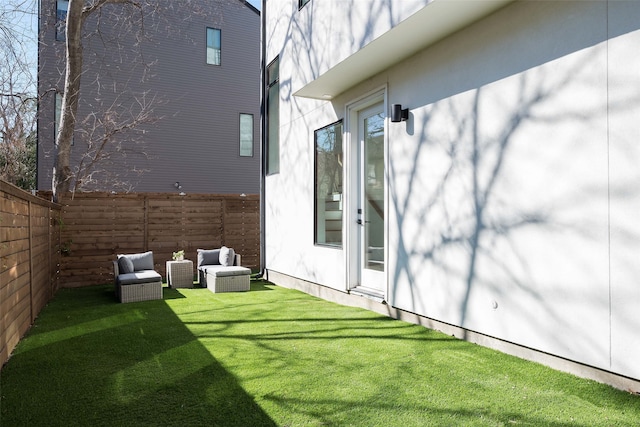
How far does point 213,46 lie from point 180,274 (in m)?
9.61

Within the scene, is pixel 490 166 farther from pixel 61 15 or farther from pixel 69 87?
pixel 61 15

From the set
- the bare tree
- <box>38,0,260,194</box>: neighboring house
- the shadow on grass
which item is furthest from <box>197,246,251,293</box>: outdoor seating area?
<box>38,0,260,194</box>: neighboring house

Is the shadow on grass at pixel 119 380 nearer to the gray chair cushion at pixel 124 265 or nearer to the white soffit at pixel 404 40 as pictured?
the gray chair cushion at pixel 124 265

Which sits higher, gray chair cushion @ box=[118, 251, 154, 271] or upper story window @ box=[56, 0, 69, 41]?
upper story window @ box=[56, 0, 69, 41]

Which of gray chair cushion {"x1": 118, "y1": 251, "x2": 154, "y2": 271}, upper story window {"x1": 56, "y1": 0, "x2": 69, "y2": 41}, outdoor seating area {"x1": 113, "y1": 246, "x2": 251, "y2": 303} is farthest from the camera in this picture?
upper story window {"x1": 56, "y1": 0, "x2": 69, "y2": 41}

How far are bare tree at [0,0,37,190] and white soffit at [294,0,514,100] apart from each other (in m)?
5.64

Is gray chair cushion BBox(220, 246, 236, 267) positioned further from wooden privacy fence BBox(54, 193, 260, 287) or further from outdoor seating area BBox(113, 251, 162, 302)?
wooden privacy fence BBox(54, 193, 260, 287)

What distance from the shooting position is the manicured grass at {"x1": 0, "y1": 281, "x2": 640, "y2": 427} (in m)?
2.82

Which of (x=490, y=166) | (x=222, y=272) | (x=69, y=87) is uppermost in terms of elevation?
(x=69, y=87)

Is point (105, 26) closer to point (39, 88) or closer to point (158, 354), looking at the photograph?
point (39, 88)

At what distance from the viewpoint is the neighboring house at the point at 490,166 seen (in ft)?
10.3

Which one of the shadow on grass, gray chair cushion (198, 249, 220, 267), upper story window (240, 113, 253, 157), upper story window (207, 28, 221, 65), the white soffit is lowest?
the shadow on grass

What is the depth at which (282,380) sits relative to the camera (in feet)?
11.4

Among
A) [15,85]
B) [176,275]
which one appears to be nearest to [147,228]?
[176,275]
